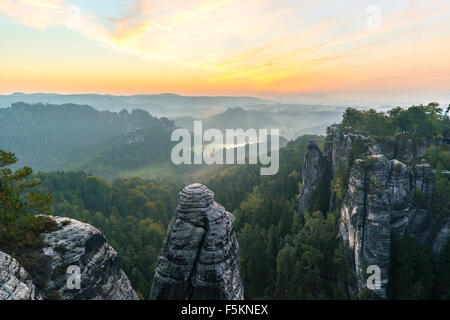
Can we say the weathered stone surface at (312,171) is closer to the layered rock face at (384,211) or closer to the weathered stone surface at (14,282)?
the layered rock face at (384,211)

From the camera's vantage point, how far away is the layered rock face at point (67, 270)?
13727 millimetres

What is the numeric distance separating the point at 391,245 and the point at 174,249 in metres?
30.3

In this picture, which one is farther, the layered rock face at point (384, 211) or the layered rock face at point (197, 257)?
the layered rock face at point (384, 211)

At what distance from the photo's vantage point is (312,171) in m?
59.5

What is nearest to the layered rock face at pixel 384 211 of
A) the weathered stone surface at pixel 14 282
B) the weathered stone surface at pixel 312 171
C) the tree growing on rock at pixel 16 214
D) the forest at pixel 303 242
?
the forest at pixel 303 242

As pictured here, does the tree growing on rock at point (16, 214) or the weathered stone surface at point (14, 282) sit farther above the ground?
the tree growing on rock at point (16, 214)

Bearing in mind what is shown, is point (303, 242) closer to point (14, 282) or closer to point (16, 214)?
point (16, 214)

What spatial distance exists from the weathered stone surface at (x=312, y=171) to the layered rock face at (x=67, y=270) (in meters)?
49.4

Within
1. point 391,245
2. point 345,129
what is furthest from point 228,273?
point 345,129

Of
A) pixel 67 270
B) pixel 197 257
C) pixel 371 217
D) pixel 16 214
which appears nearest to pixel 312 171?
pixel 371 217
